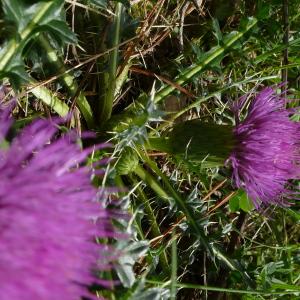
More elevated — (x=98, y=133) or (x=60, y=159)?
(x=60, y=159)

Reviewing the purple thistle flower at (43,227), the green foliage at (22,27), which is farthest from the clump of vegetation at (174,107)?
the purple thistle flower at (43,227)

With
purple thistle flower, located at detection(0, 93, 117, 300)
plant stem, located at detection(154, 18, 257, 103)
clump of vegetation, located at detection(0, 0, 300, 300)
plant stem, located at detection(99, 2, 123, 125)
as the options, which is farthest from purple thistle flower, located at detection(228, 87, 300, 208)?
purple thistle flower, located at detection(0, 93, 117, 300)

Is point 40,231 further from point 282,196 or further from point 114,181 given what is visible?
point 282,196

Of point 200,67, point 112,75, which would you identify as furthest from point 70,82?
point 200,67

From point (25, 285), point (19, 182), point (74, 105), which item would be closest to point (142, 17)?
point (74, 105)

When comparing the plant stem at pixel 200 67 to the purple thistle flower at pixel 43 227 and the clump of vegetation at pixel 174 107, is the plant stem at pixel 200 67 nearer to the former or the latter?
the clump of vegetation at pixel 174 107
